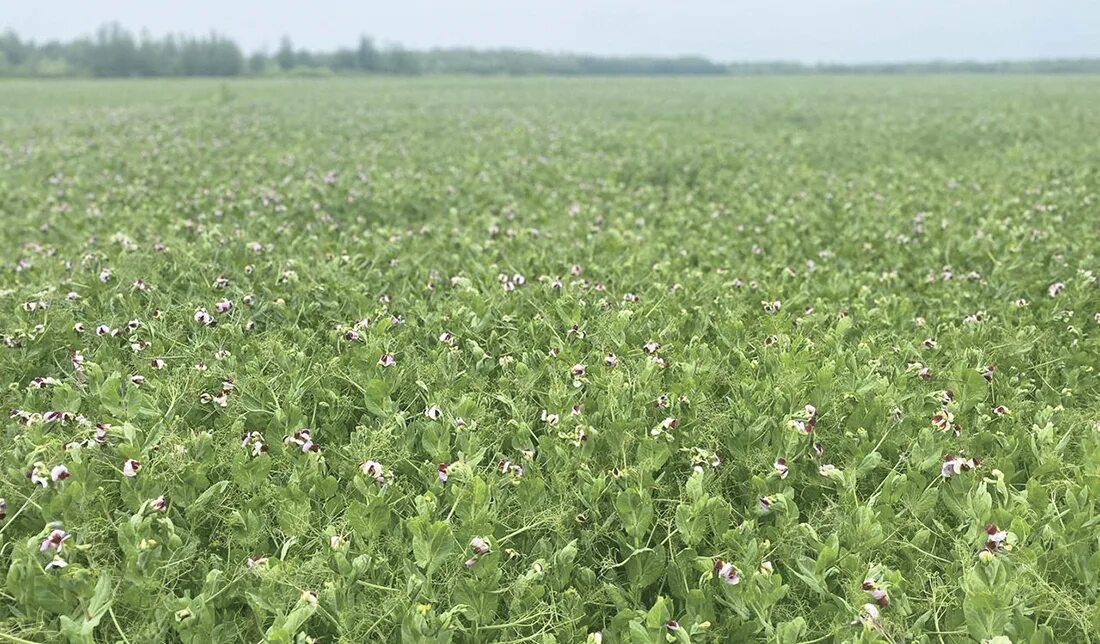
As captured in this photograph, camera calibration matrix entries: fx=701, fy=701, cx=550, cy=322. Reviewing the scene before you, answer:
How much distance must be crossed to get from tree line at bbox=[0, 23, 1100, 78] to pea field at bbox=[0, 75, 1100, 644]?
85.5 meters

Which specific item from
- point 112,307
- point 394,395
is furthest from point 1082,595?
point 112,307

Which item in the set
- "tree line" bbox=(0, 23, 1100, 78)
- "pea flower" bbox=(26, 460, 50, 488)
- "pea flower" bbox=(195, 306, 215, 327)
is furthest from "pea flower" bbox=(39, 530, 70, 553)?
"tree line" bbox=(0, 23, 1100, 78)

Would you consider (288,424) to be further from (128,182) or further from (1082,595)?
(128,182)

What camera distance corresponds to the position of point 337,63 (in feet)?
358

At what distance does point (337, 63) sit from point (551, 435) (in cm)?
11800

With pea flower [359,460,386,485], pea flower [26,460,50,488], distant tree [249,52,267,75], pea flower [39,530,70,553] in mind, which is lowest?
pea flower [39,530,70,553]

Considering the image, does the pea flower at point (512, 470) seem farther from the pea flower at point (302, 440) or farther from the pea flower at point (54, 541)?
the pea flower at point (54, 541)

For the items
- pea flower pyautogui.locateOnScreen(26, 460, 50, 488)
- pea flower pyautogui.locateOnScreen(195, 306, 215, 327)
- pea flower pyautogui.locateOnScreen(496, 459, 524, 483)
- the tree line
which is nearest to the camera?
pea flower pyautogui.locateOnScreen(26, 460, 50, 488)

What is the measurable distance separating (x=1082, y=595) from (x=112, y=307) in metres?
5.40

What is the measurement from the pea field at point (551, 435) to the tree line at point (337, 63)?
8546cm

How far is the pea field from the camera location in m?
2.50

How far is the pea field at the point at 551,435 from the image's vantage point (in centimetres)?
250

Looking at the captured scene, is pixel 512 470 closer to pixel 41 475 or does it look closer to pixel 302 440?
pixel 302 440

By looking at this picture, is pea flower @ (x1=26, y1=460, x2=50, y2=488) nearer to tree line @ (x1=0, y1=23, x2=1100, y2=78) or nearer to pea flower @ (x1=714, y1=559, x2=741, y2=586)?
A: pea flower @ (x1=714, y1=559, x2=741, y2=586)
